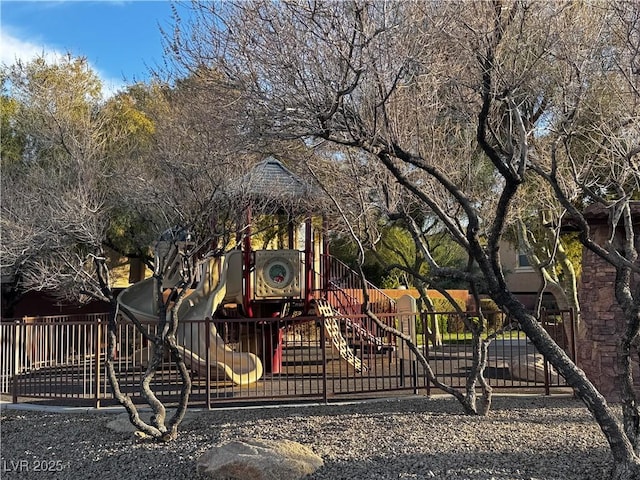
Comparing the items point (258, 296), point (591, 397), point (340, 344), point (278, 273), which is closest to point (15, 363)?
point (258, 296)

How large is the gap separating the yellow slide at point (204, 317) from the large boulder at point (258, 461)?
13.1 ft

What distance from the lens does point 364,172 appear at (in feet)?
32.9

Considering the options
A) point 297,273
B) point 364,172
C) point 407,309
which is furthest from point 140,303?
point 364,172

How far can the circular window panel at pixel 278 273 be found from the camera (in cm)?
1372

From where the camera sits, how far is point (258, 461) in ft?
19.2

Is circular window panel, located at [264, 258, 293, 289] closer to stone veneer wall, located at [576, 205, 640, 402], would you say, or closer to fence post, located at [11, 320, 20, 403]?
fence post, located at [11, 320, 20, 403]

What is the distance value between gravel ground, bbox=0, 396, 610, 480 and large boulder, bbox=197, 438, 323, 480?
0.59 feet

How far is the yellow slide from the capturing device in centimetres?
1140

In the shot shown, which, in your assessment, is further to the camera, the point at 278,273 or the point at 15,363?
the point at 278,273

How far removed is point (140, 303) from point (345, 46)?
1064 centimetres

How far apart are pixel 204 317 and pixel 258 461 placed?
731 centimetres

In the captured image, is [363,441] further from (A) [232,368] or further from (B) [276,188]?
(B) [276,188]

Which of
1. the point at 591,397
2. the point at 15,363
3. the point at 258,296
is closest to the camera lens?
the point at 591,397

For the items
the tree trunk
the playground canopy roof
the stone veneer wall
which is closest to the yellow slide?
the playground canopy roof
